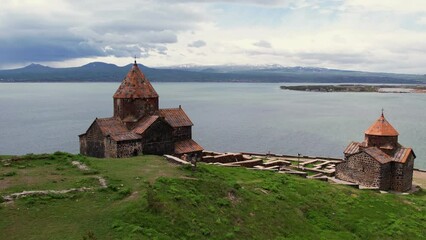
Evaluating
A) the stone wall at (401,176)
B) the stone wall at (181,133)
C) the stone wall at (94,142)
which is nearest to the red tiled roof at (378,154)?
the stone wall at (401,176)

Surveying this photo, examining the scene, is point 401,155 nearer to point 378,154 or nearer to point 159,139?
point 378,154

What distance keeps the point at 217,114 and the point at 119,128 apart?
→ 72.4 m

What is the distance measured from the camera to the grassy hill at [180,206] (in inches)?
529

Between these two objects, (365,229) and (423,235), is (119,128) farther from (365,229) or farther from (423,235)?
(423,235)

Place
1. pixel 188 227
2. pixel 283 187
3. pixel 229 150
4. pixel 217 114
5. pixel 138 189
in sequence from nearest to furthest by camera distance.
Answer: pixel 188 227
pixel 138 189
pixel 283 187
pixel 229 150
pixel 217 114

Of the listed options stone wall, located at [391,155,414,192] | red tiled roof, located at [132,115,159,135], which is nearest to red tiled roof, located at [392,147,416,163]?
stone wall, located at [391,155,414,192]

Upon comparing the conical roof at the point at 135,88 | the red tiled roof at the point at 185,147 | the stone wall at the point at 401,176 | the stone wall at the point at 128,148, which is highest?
the conical roof at the point at 135,88

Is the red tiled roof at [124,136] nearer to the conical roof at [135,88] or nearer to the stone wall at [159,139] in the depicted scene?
the stone wall at [159,139]

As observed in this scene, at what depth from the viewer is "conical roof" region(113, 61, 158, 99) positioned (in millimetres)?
29330

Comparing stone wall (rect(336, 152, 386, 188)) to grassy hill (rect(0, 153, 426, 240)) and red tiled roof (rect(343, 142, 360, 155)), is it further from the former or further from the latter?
grassy hill (rect(0, 153, 426, 240))

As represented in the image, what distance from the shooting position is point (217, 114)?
100 metres

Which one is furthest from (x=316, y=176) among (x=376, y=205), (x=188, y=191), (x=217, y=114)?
(x=217, y=114)

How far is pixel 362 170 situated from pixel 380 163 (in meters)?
1.49

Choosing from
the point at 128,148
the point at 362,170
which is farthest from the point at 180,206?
the point at 362,170
